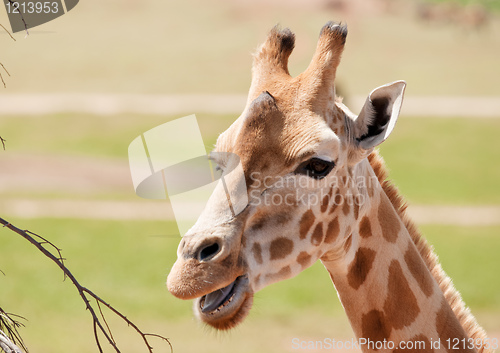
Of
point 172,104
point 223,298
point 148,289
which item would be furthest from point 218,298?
point 172,104

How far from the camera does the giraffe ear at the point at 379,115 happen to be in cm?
556

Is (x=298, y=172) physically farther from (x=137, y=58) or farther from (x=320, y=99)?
(x=137, y=58)

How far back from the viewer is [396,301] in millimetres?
5867

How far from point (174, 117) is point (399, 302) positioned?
3055 cm

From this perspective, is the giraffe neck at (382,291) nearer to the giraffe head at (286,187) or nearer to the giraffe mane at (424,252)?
the giraffe head at (286,187)

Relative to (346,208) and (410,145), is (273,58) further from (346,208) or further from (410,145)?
(410,145)

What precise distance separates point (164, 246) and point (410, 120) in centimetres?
1707

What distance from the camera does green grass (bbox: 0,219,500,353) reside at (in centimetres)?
1881

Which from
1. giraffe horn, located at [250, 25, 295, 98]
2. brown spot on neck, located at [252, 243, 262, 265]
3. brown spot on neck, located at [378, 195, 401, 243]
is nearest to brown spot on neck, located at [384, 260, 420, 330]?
brown spot on neck, located at [378, 195, 401, 243]

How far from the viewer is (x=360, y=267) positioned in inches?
231

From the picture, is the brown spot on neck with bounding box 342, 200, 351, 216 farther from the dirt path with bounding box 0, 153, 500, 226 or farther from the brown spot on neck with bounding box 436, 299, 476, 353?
the dirt path with bounding box 0, 153, 500, 226

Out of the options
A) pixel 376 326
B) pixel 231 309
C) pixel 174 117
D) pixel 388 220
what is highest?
pixel 231 309

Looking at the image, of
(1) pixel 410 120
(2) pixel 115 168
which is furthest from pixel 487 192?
(2) pixel 115 168

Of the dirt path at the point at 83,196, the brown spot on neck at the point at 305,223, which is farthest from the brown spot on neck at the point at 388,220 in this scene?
the dirt path at the point at 83,196
